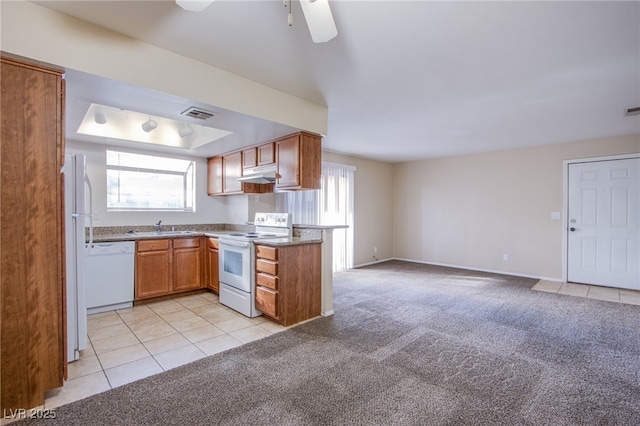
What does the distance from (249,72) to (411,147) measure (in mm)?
3605

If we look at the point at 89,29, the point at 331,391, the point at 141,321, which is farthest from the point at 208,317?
the point at 89,29

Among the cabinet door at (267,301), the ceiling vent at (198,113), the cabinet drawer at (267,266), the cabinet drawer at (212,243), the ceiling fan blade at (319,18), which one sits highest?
the ceiling fan blade at (319,18)

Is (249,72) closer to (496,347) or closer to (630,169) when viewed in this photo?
(496,347)

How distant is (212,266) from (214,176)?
1489mm

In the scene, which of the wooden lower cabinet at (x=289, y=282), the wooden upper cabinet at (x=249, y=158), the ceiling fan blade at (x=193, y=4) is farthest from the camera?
the wooden upper cabinet at (x=249, y=158)

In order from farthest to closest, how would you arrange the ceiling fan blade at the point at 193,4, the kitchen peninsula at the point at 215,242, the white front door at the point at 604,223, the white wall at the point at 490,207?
1. the white wall at the point at 490,207
2. the white front door at the point at 604,223
3. the kitchen peninsula at the point at 215,242
4. the ceiling fan blade at the point at 193,4

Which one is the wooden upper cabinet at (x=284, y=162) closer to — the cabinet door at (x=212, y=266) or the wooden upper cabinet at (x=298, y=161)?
the wooden upper cabinet at (x=298, y=161)

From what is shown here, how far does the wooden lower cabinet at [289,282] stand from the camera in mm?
3133

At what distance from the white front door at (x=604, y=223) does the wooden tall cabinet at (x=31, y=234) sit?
21.4ft

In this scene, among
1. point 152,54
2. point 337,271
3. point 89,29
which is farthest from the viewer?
point 337,271

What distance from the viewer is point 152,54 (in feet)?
7.14

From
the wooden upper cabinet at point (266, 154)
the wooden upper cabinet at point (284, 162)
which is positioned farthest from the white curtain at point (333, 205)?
the wooden upper cabinet at point (266, 154)

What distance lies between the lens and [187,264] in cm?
427

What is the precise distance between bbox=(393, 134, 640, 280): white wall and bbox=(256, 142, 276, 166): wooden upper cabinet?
4.18 meters
